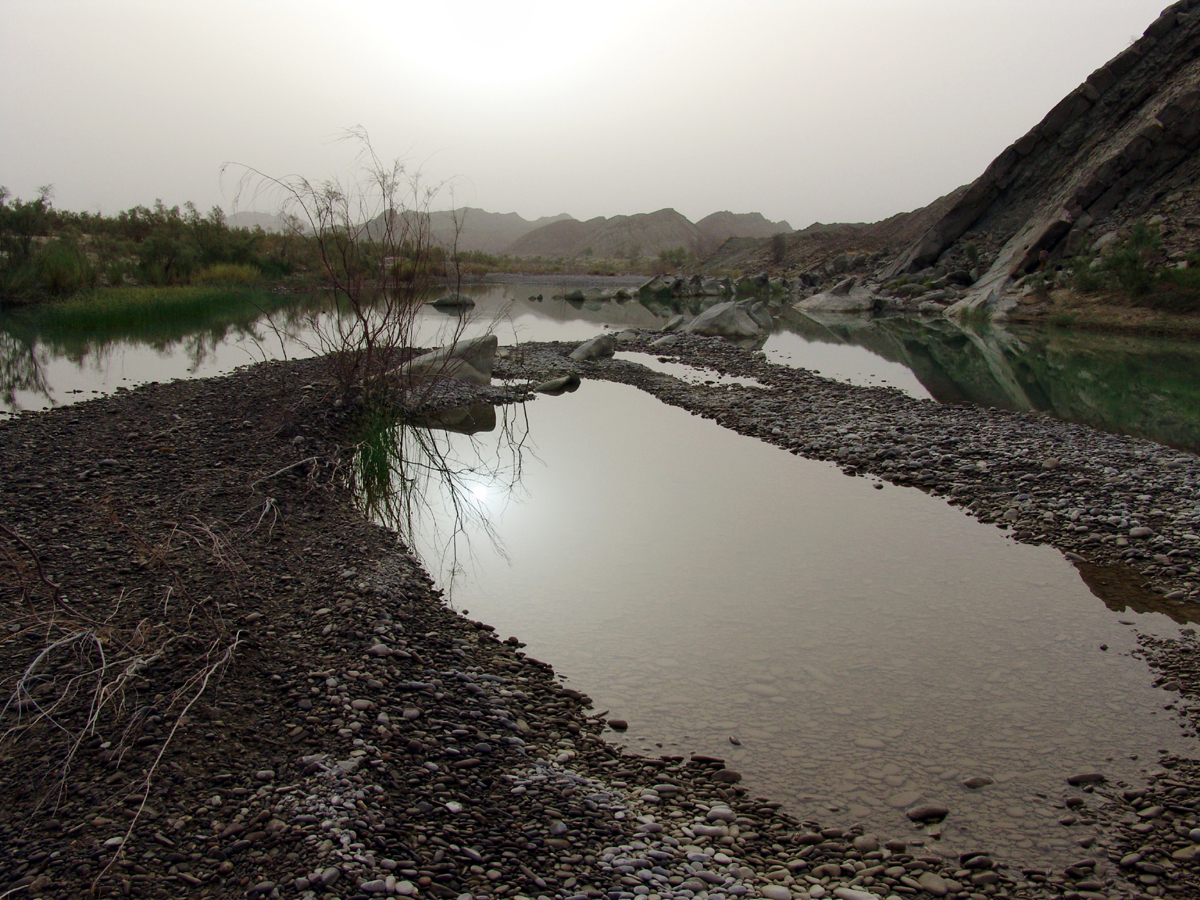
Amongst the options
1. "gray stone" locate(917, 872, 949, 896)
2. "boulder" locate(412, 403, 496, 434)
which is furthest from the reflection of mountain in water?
"gray stone" locate(917, 872, 949, 896)

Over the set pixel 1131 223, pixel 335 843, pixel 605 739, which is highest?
pixel 1131 223

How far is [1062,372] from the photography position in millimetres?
15094

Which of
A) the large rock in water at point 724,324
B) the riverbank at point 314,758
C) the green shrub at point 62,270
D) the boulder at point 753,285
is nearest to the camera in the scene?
the riverbank at point 314,758

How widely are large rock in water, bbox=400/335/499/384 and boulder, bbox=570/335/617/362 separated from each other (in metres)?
3.22

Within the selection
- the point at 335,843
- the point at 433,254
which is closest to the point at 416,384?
the point at 433,254

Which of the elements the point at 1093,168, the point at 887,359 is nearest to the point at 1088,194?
the point at 1093,168

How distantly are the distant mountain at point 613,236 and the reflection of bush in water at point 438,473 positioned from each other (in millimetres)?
125897

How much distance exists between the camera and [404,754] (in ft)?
10.5

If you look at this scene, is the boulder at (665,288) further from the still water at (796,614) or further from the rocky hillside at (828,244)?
the still water at (796,614)

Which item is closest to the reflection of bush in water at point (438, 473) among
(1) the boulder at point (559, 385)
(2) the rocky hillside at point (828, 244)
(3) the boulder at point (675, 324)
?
(1) the boulder at point (559, 385)

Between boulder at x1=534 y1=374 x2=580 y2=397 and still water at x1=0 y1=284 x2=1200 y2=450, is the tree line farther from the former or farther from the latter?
boulder at x1=534 y1=374 x2=580 y2=397

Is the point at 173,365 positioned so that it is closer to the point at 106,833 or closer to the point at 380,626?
the point at 380,626

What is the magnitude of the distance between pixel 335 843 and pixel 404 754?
2.03 feet

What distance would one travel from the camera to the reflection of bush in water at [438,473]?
22.0 ft
